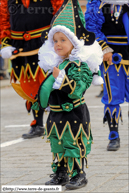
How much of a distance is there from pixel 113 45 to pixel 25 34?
1.32 m

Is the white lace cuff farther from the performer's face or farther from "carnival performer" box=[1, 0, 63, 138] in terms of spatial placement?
"carnival performer" box=[1, 0, 63, 138]

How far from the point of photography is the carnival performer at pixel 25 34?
6.35 meters

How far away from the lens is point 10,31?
6570 millimetres

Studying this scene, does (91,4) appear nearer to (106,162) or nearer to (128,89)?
(128,89)

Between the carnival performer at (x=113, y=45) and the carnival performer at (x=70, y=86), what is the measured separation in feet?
4.98

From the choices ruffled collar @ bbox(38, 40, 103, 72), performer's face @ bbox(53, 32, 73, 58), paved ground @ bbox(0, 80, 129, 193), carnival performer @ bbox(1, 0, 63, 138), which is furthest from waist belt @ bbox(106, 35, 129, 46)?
performer's face @ bbox(53, 32, 73, 58)

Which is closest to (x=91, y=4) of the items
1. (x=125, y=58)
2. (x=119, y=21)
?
A: (x=119, y=21)

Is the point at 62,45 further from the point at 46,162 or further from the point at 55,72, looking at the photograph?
the point at 46,162

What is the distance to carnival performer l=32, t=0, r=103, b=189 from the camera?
3.98 meters

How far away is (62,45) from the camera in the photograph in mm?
→ 4043

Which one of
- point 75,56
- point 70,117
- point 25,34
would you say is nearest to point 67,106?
point 70,117

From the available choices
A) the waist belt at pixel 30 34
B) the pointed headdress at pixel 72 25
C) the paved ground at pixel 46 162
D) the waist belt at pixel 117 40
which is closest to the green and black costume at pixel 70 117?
the pointed headdress at pixel 72 25

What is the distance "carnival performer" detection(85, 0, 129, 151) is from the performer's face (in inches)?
65.4

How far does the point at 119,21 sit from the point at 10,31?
172 centimetres
